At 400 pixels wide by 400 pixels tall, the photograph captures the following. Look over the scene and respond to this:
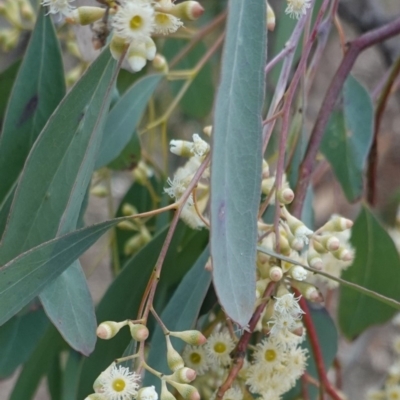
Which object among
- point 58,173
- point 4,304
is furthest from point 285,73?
point 4,304

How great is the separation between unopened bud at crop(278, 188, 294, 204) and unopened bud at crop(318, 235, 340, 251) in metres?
0.07

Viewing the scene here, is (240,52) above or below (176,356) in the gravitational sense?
above

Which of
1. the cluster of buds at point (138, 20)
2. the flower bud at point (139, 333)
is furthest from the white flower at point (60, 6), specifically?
the flower bud at point (139, 333)

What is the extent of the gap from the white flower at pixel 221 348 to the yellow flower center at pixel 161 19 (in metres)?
0.36

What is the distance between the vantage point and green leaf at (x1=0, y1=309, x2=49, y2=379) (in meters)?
1.01

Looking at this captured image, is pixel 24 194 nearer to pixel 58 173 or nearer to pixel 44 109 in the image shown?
pixel 58 173

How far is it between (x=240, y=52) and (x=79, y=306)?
32 centimetres

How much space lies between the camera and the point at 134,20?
0.66 metres

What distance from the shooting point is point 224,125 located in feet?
2.10

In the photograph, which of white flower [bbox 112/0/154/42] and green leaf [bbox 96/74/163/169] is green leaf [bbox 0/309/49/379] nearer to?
green leaf [bbox 96/74/163/169]

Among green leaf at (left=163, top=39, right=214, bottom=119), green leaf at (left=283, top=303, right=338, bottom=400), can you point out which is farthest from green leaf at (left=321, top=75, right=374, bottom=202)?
green leaf at (left=163, top=39, right=214, bottom=119)

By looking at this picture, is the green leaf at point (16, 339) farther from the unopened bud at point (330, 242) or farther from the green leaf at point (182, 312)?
the unopened bud at point (330, 242)

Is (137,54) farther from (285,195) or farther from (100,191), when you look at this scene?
(100,191)

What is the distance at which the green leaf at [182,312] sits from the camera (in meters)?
0.87
